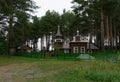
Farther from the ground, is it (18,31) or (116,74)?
(18,31)

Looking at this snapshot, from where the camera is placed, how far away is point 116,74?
61.3 ft

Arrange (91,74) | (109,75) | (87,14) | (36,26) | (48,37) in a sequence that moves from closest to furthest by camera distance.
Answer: (109,75)
(91,74)
(87,14)
(36,26)
(48,37)

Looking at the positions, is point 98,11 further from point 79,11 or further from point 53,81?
point 53,81

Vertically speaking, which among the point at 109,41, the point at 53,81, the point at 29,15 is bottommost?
the point at 53,81

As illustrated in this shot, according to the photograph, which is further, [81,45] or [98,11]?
[81,45]

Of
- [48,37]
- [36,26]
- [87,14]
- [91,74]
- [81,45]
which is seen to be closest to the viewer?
[91,74]

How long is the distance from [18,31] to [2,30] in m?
4.29

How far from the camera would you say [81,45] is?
→ 74375mm

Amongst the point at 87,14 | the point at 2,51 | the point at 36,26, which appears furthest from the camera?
the point at 36,26

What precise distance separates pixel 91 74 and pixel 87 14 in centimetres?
4358

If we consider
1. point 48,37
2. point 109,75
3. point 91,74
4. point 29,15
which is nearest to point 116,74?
point 109,75

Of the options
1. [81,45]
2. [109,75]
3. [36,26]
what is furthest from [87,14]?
[109,75]

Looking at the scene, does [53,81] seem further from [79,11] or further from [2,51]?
[79,11]

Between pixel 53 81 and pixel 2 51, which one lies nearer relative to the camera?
pixel 53 81
